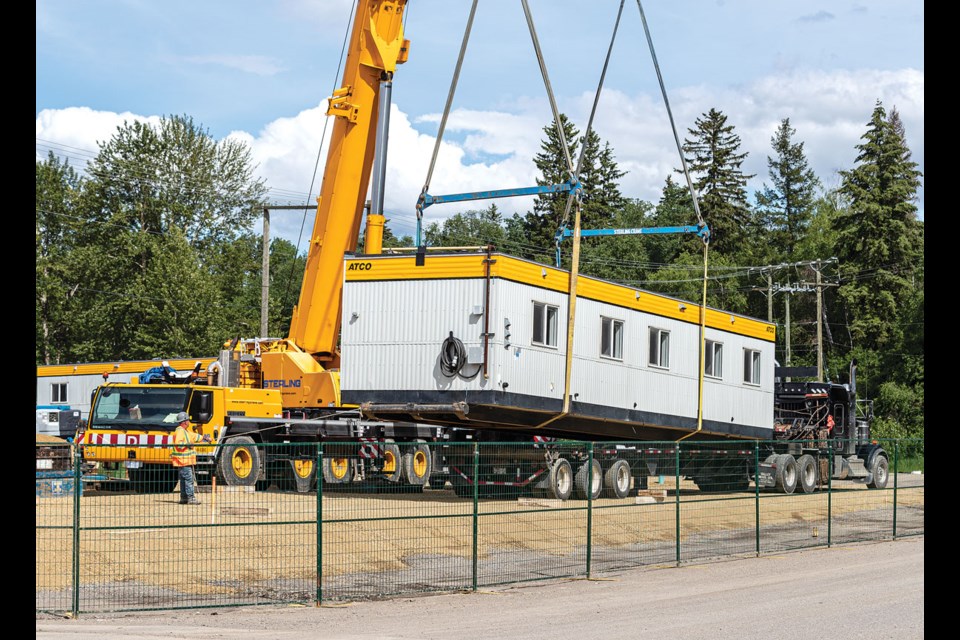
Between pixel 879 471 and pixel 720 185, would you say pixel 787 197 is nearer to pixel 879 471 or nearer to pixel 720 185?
pixel 720 185

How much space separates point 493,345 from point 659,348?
5763 mm

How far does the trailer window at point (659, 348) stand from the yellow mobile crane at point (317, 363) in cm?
495

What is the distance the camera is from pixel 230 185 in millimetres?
70625

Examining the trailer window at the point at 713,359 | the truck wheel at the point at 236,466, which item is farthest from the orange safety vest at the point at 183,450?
the trailer window at the point at 713,359

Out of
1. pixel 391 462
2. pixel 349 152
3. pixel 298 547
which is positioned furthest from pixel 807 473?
pixel 298 547

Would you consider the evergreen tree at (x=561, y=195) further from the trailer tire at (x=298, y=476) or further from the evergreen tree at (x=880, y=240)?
the trailer tire at (x=298, y=476)

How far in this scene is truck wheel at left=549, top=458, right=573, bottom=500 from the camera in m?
19.3

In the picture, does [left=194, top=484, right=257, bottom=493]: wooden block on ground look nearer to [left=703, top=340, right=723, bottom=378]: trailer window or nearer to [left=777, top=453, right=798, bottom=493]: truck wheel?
[left=703, top=340, right=723, bottom=378]: trailer window

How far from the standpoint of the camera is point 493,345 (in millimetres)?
20531

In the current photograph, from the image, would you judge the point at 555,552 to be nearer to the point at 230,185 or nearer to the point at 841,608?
the point at 841,608

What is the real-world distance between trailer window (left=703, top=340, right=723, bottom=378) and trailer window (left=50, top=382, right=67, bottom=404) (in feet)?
83.4

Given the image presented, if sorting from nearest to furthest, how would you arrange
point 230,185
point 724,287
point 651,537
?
point 651,537
point 230,185
point 724,287
